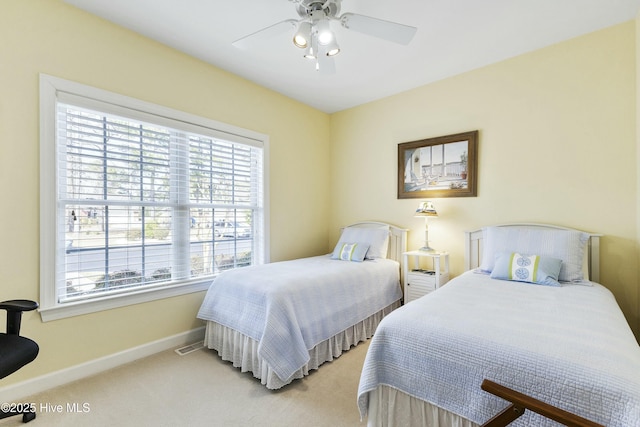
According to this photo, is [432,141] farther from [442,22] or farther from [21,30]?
[21,30]

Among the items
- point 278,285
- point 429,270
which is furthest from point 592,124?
point 278,285

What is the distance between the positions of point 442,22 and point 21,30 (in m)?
3.01

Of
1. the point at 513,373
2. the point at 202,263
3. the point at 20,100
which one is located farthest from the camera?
the point at 202,263

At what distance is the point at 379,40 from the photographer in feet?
8.31

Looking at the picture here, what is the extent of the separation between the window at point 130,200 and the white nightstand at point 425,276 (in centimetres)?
186

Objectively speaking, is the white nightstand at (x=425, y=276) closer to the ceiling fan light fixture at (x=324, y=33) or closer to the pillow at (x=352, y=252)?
the pillow at (x=352, y=252)

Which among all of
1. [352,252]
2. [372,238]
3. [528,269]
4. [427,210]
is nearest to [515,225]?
[528,269]

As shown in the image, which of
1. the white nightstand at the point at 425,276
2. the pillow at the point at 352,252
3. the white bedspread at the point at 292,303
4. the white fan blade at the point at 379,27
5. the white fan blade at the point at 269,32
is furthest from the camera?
the pillow at the point at 352,252

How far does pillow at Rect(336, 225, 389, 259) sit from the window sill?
173cm

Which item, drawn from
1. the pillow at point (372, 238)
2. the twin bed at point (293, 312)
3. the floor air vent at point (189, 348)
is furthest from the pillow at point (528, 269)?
the floor air vent at point (189, 348)

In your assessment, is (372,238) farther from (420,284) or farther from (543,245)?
(543,245)

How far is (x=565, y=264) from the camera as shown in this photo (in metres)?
2.29

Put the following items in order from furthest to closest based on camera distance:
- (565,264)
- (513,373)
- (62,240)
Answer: (565,264), (62,240), (513,373)

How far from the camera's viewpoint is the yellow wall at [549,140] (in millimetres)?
2365
